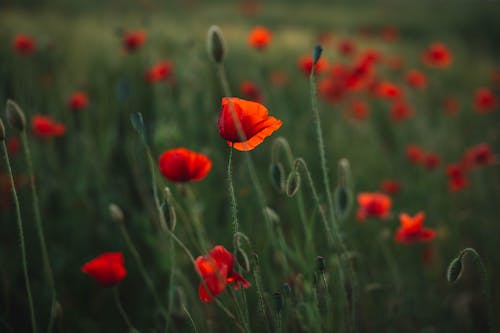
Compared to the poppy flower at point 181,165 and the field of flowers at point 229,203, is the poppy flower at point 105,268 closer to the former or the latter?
the field of flowers at point 229,203

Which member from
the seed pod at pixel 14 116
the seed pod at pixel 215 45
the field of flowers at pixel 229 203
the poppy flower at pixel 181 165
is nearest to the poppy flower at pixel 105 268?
the field of flowers at pixel 229 203

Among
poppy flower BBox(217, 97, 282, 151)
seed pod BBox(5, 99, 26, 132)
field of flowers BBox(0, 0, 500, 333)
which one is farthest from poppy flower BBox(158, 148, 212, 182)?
seed pod BBox(5, 99, 26, 132)

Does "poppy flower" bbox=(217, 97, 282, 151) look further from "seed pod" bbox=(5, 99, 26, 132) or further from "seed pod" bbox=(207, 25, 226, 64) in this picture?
"seed pod" bbox=(5, 99, 26, 132)

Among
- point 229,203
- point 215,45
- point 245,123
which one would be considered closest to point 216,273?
point 245,123

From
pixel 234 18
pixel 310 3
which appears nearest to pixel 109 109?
pixel 234 18

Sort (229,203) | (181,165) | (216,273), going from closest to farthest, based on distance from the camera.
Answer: (216,273), (181,165), (229,203)

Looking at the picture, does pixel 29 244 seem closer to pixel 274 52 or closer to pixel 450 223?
pixel 450 223

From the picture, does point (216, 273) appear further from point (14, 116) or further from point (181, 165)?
point (14, 116)
